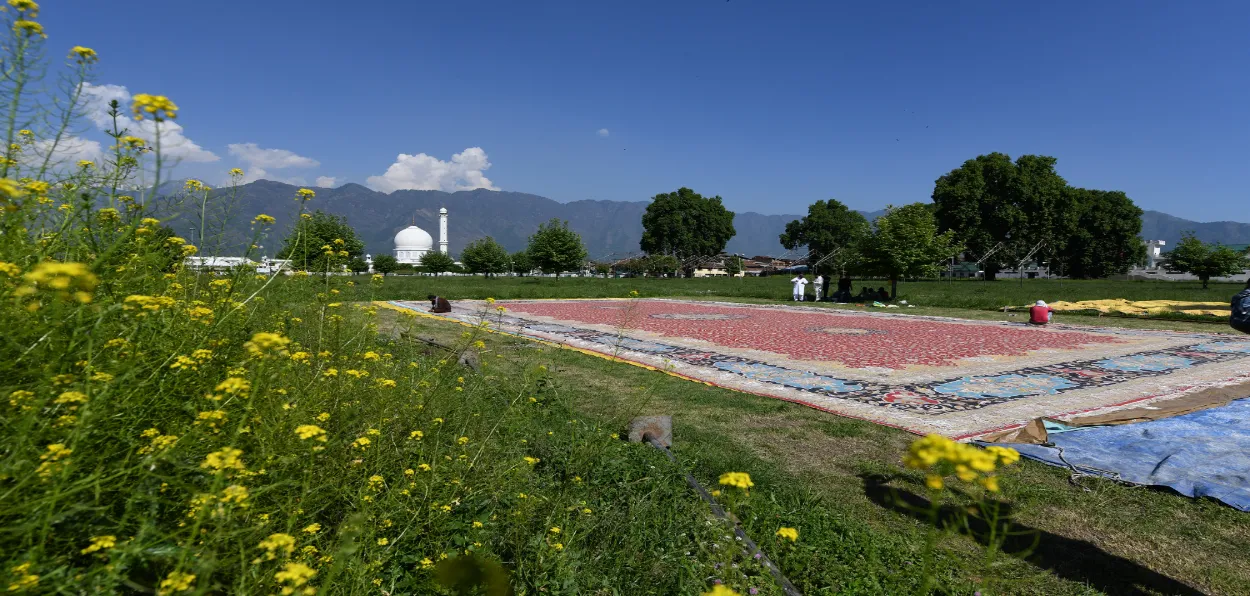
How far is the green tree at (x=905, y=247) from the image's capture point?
22.2m

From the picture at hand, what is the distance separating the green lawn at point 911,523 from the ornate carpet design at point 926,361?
821 millimetres

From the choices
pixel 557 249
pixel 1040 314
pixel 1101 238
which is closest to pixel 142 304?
pixel 1040 314

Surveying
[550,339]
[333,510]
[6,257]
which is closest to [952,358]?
[550,339]

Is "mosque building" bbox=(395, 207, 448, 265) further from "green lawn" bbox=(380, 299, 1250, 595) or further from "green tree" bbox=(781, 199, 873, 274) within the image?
"green lawn" bbox=(380, 299, 1250, 595)

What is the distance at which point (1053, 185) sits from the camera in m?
46.6

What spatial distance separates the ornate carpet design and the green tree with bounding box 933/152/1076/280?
39.3 meters

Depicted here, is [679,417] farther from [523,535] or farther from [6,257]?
[6,257]

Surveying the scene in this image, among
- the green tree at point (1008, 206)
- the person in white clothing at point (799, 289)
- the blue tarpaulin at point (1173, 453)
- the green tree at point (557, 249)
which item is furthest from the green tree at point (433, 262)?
the blue tarpaulin at point (1173, 453)

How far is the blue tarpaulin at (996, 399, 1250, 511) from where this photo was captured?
150 inches

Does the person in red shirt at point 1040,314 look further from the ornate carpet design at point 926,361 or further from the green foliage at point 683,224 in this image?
the green foliage at point 683,224

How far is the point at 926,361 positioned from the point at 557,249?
31.9 m

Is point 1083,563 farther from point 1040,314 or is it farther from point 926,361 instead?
point 1040,314

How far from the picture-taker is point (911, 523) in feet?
10.7

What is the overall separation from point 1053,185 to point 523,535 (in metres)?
56.7
